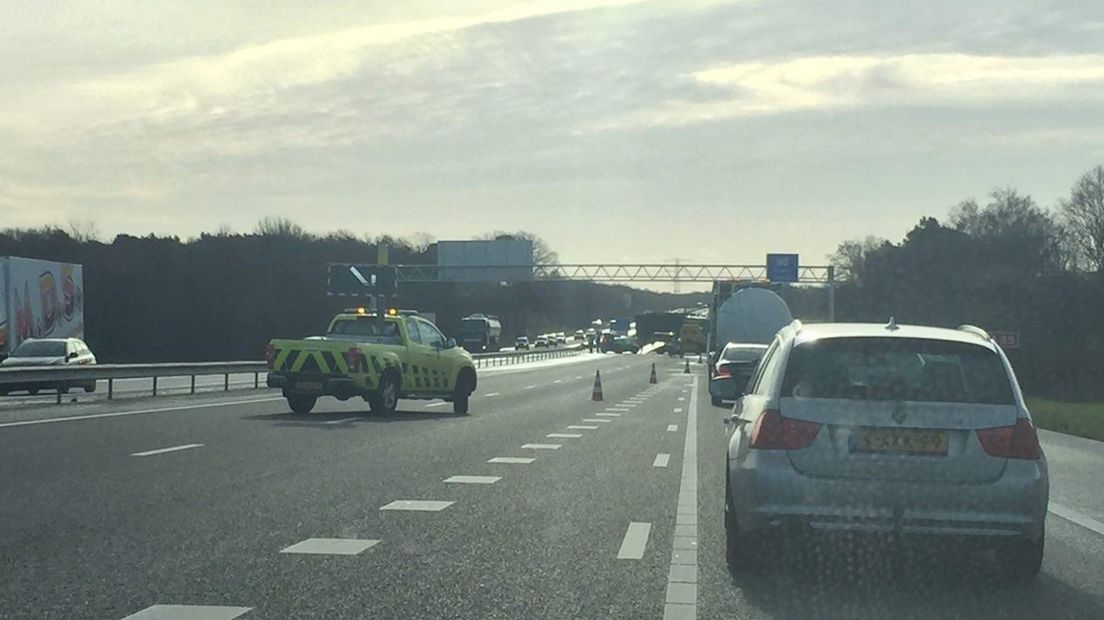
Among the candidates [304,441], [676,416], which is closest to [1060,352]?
[676,416]

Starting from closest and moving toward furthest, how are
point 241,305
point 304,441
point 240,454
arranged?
point 240,454
point 304,441
point 241,305

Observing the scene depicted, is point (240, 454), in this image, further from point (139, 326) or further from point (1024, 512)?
point (139, 326)

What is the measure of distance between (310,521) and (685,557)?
3143 mm

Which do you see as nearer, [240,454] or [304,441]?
[240,454]

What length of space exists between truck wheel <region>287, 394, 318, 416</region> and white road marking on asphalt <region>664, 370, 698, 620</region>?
11789 mm

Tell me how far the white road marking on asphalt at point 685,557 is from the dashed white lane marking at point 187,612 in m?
2.20

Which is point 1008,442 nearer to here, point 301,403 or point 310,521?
point 310,521

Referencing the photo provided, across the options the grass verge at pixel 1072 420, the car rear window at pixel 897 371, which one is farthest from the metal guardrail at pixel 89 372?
the car rear window at pixel 897 371

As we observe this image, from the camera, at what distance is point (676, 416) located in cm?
2822

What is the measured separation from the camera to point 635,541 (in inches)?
387

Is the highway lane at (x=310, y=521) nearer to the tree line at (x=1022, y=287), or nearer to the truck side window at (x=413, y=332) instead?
the truck side window at (x=413, y=332)

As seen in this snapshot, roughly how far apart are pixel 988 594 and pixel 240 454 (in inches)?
421

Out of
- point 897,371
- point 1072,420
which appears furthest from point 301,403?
point 897,371

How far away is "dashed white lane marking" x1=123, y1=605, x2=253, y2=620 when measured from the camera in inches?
271
